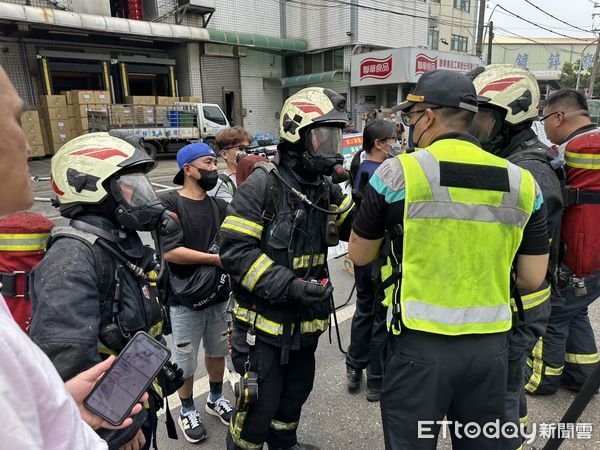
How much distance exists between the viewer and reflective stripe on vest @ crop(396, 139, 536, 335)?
1.63 metres

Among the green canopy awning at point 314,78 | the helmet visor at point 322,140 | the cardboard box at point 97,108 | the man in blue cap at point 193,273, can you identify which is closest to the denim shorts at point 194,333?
the man in blue cap at point 193,273

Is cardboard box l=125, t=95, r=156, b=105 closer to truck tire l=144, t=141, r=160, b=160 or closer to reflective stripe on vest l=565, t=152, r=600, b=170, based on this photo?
truck tire l=144, t=141, r=160, b=160

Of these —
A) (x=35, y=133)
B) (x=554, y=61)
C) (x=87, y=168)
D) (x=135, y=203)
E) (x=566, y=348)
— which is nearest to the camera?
(x=87, y=168)

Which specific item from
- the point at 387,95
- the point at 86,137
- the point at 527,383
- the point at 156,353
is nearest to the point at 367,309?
the point at 527,383

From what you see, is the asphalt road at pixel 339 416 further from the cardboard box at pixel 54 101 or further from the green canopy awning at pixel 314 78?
the green canopy awning at pixel 314 78

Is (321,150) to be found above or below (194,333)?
above

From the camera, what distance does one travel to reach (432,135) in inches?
73.1

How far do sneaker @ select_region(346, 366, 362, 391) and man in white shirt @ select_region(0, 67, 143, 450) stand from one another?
8.55 ft

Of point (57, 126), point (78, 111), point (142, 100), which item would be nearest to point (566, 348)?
point (142, 100)

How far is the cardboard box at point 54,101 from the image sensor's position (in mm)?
15977

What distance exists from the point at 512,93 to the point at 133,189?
2.23 meters

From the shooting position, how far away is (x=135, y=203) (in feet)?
5.82

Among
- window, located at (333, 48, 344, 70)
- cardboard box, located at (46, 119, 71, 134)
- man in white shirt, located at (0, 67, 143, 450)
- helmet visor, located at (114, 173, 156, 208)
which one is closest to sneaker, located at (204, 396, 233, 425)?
helmet visor, located at (114, 173, 156, 208)

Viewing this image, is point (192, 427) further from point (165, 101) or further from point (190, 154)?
point (165, 101)
